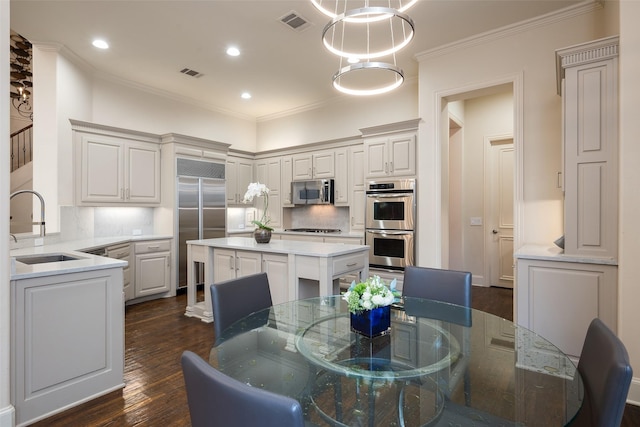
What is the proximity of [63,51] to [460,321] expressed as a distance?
513cm

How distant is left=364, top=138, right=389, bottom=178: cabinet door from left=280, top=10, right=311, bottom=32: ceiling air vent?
5.97ft

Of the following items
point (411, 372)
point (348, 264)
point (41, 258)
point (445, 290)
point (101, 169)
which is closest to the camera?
point (411, 372)

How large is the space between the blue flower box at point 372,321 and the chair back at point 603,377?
75 cm

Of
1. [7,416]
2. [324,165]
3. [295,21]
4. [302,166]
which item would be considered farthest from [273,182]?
[7,416]

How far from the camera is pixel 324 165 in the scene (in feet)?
18.6

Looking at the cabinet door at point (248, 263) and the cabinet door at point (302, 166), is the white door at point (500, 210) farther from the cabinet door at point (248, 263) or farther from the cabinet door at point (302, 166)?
the cabinet door at point (248, 263)

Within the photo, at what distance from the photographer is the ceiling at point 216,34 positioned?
3.26 metres

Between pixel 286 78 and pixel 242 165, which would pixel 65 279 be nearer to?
pixel 286 78

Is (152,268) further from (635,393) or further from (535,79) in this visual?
(535,79)

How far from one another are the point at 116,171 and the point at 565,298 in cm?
527

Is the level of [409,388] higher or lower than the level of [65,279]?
lower

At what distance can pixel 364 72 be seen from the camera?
15.6 ft

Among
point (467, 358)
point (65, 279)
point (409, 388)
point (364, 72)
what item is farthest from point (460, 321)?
point (364, 72)

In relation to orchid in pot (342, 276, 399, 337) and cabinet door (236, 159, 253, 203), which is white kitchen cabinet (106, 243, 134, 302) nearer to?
cabinet door (236, 159, 253, 203)
